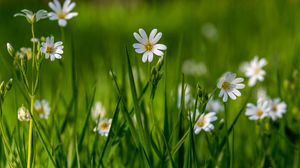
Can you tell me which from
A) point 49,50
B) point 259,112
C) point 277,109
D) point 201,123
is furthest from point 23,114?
point 277,109

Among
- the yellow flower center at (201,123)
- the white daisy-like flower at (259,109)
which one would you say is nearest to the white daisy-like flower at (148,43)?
the yellow flower center at (201,123)

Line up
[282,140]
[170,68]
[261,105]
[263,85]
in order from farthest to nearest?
1. [170,68]
2. [263,85]
3. [282,140]
4. [261,105]

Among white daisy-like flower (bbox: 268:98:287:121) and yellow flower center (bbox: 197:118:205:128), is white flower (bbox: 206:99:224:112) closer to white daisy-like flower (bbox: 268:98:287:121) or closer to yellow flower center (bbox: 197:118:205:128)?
white daisy-like flower (bbox: 268:98:287:121)

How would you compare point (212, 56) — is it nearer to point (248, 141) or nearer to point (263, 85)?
point (263, 85)

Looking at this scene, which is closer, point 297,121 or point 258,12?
point 297,121

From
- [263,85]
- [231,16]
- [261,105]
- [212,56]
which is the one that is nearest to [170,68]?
[212,56]

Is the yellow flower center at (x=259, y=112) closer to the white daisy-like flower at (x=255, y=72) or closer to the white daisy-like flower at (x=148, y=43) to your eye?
the white daisy-like flower at (x=255, y=72)
